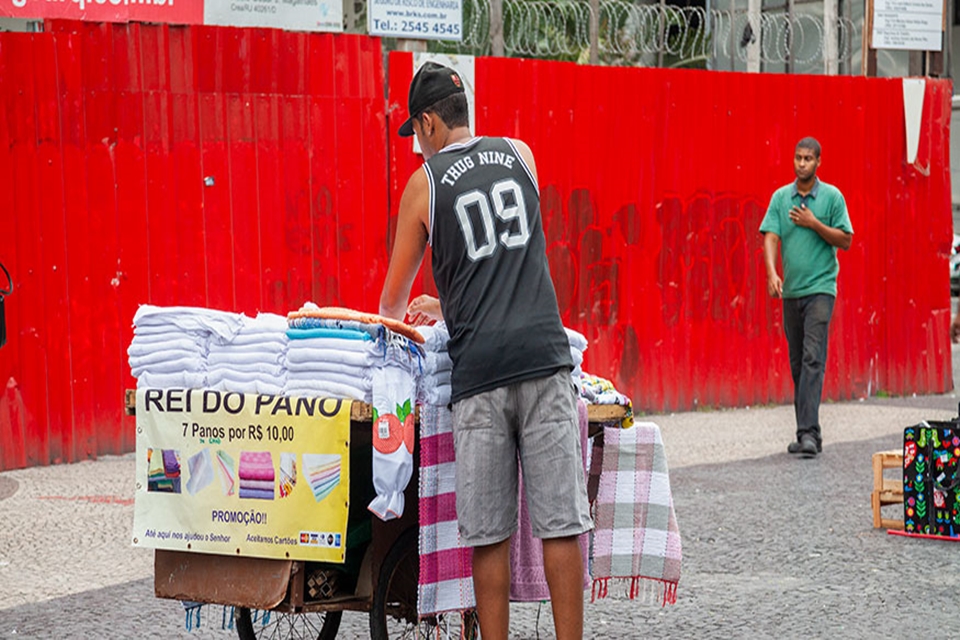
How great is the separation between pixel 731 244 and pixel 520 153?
8.31m

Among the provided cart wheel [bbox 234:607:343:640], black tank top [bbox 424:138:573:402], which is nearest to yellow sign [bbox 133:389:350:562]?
black tank top [bbox 424:138:573:402]

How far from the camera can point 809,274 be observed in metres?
10.3

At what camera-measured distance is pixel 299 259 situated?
10.8m

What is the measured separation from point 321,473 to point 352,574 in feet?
1.80

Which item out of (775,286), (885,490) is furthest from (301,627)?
(775,286)

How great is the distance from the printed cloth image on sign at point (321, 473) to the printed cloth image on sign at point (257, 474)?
13cm

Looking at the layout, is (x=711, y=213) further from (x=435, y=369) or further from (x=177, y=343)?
(x=177, y=343)

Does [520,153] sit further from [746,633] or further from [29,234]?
[29,234]

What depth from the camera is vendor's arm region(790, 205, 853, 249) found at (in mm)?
10203

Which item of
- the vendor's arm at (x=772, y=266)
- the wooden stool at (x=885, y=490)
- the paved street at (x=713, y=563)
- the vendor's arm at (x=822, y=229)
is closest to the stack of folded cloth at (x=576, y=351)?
the paved street at (x=713, y=563)

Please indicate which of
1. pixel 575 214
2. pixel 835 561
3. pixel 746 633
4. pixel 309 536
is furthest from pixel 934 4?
pixel 309 536

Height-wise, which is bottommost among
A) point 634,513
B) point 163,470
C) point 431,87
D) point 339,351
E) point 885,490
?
point 885,490

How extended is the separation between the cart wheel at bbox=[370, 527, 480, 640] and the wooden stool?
3.33 metres

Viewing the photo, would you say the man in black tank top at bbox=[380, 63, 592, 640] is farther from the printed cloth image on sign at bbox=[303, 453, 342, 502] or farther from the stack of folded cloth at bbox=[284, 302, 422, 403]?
the printed cloth image on sign at bbox=[303, 453, 342, 502]
